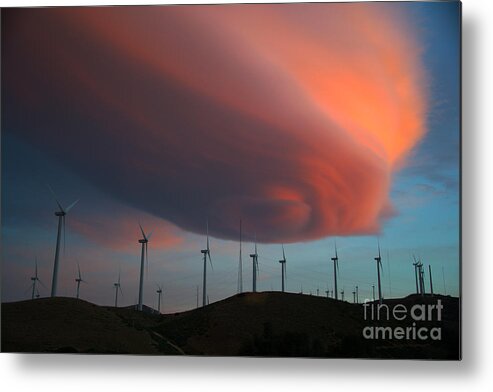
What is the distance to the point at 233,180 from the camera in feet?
14.1

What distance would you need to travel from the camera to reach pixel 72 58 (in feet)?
14.4

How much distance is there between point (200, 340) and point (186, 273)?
367 mm

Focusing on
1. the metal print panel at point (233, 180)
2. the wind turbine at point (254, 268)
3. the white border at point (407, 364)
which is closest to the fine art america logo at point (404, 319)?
the metal print panel at point (233, 180)

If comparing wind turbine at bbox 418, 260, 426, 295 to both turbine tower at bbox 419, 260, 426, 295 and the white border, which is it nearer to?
turbine tower at bbox 419, 260, 426, 295

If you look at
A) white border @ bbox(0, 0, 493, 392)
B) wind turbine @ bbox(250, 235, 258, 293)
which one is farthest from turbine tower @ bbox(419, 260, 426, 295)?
wind turbine @ bbox(250, 235, 258, 293)

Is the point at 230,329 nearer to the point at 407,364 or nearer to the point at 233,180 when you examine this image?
the point at 233,180

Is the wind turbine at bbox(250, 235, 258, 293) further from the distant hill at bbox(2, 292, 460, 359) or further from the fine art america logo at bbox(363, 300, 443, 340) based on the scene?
the fine art america logo at bbox(363, 300, 443, 340)

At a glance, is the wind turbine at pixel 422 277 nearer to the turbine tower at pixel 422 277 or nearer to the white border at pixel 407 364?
the turbine tower at pixel 422 277

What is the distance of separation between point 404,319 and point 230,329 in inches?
36.2

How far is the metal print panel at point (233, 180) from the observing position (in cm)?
418

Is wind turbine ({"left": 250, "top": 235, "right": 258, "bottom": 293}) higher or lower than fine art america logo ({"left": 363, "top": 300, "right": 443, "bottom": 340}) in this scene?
higher

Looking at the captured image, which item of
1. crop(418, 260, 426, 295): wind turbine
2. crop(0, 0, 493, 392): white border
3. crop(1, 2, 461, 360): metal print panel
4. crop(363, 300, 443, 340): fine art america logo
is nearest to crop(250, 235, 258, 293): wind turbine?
crop(1, 2, 461, 360): metal print panel

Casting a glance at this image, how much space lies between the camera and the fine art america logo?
414cm

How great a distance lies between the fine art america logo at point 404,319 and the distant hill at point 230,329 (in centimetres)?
2
